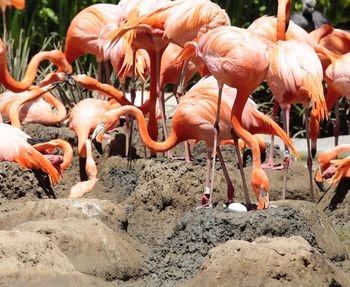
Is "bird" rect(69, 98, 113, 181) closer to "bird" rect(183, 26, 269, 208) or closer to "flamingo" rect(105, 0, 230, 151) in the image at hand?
"flamingo" rect(105, 0, 230, 151)

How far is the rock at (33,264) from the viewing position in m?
5.41

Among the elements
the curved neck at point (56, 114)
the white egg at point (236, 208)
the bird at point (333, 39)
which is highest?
the white egg at point (236, 208)

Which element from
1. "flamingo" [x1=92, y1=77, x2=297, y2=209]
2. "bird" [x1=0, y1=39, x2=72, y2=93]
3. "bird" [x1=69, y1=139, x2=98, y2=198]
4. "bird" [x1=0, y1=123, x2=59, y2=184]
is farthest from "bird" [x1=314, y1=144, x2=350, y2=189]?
Answer: "bird" [x1=0, y1=39, x2=72, y2=93]

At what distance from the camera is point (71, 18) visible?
1352 centimetres

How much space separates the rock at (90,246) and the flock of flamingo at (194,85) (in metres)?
0.82

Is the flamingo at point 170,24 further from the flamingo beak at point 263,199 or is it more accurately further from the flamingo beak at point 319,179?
the flamingo beak at point 263,199

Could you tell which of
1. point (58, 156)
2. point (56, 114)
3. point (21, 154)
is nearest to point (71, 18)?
point (56, 114)

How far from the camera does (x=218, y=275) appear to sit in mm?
5523

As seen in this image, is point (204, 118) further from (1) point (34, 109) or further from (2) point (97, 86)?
(1) point (34, 109)

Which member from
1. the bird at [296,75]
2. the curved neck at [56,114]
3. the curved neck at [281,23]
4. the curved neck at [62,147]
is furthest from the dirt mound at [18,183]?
the curved neck at [56,114]

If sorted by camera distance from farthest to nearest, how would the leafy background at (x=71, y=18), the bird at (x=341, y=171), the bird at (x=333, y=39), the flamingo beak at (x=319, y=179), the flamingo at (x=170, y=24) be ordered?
1. the leafy background at (x=71, y=18)
2. the bird at (x=333, y=39)
3. the flamingo at (x=170, y=24)
4. the flamingo beak at (x=319, y=179)
5. the bird at (x=341, y=171)

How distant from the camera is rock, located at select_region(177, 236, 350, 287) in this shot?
5.43 m

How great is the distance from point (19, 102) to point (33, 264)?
4.16 m

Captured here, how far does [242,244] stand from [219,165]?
2.21m
